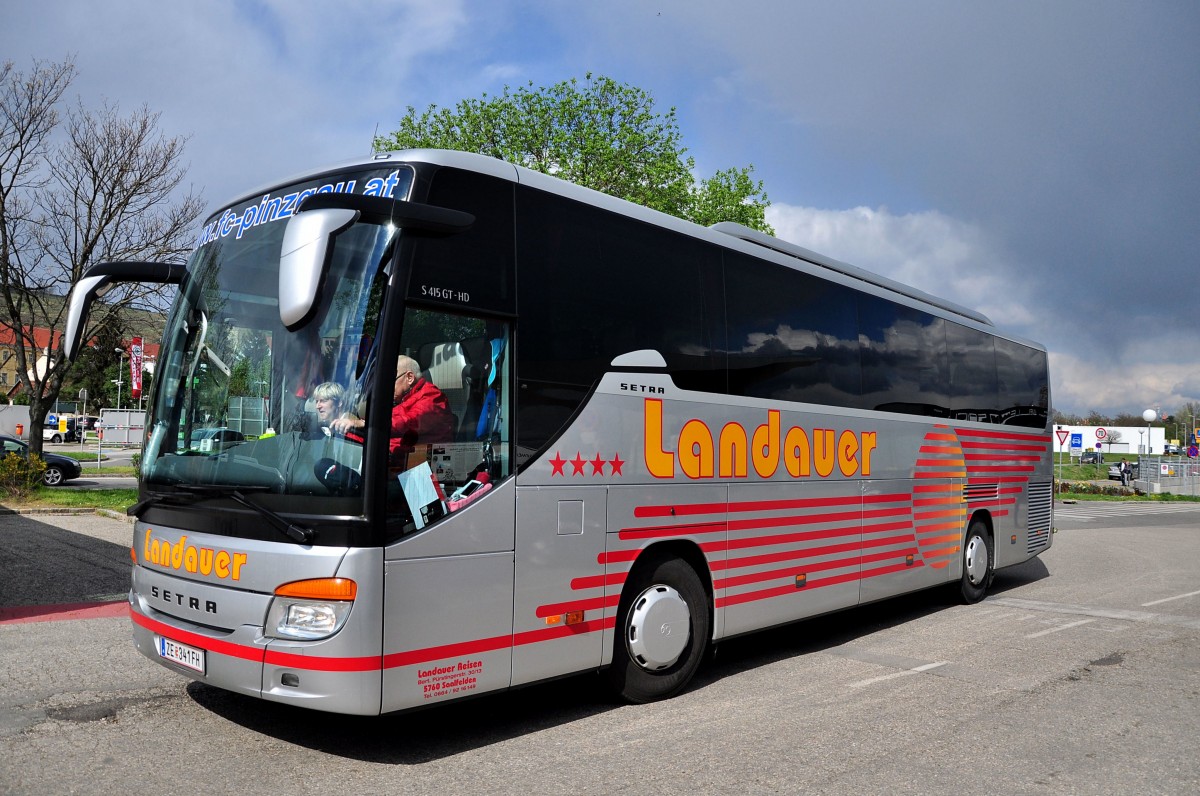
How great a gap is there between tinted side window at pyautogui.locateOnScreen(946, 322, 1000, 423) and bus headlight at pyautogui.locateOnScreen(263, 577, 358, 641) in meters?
8.37

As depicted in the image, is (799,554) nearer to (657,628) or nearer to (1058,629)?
(657,628)

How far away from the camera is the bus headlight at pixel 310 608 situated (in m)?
4.54

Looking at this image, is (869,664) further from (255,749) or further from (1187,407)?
(1187,407)

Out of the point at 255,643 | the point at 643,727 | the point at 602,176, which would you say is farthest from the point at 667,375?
the point at 602,176

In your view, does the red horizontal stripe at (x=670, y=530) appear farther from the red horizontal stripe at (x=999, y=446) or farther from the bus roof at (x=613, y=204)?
the red horizontal stripe at (x=999, y=446)

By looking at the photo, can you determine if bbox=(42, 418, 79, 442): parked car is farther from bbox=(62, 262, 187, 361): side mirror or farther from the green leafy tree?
bbox=(62, 262, 187, 361): side mirror

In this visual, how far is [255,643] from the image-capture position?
4723mm

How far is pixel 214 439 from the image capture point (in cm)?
514

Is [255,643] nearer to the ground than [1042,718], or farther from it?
farther from it

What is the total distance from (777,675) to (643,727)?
6.68 ft

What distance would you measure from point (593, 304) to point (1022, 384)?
9378 mm

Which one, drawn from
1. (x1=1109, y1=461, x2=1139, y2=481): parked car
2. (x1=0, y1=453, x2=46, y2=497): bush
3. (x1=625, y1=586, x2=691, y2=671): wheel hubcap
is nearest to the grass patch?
(x1=0, y1=453, x2=46, y2=497): bush

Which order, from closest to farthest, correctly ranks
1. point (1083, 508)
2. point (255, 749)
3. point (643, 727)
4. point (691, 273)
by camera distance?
point (255, 749) → point (643, 727) → point (691, 273) → point (1083, 508)

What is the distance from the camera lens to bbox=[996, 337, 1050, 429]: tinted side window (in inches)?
488
